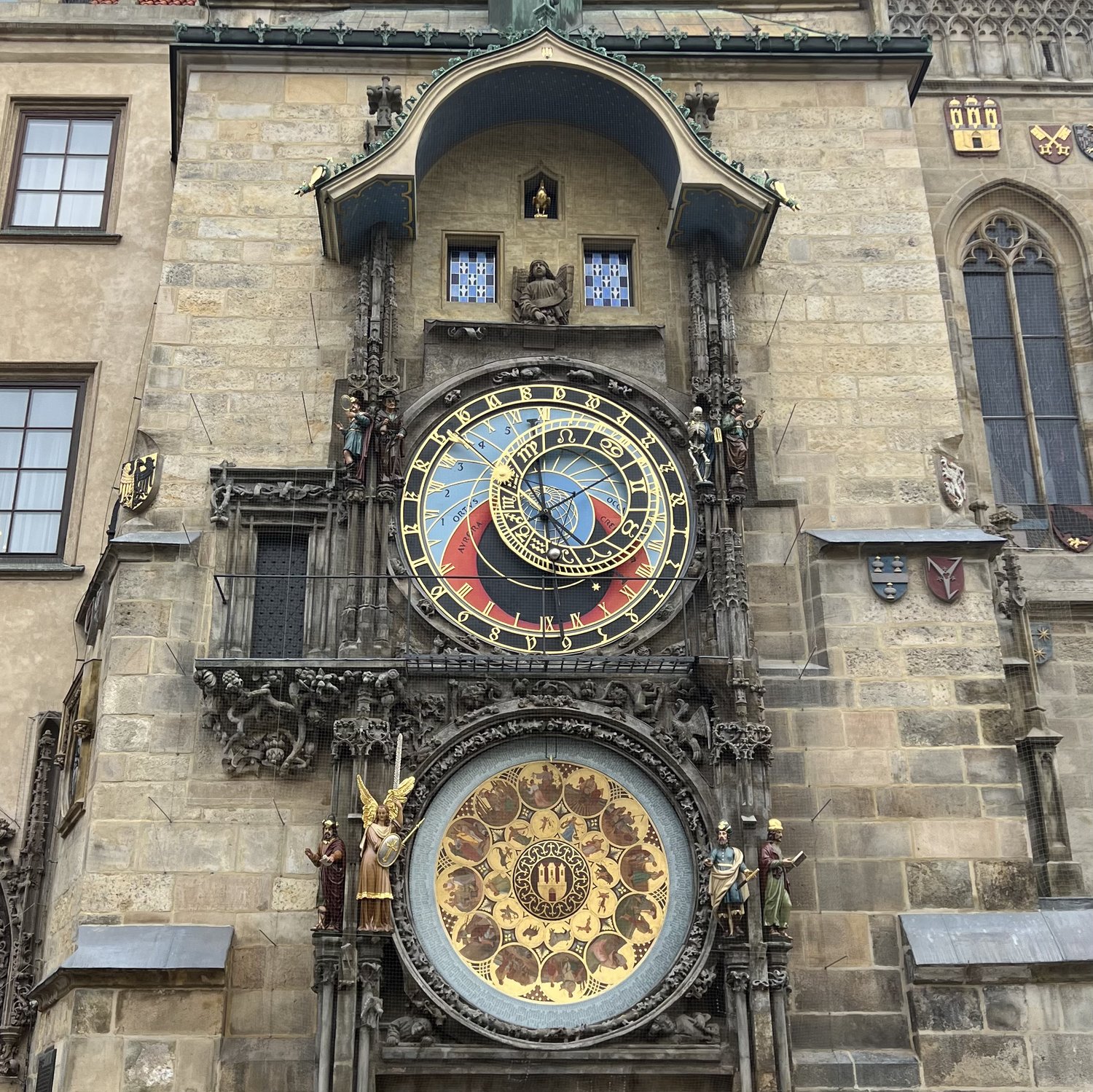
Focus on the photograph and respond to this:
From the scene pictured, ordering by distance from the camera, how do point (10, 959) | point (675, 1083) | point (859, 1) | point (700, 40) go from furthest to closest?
point (859, 1) < point (700, 40) < point (10, 959) < point (675, 1083)

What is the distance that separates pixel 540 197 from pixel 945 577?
4.68 m

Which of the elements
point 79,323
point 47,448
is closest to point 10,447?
point 47,448

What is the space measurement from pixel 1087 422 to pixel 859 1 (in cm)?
458

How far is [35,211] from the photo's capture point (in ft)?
51.2

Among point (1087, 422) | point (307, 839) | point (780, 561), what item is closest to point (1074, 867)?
point (780, 561)

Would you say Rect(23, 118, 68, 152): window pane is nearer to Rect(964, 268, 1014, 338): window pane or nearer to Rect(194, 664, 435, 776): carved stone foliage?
Rect(194, 664, 435, 776): carved stone foliage

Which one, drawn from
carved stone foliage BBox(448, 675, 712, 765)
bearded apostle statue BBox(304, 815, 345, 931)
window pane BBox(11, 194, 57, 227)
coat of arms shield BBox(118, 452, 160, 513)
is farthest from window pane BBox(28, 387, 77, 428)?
bearded apostle statue BBox(304, 815, 345, 931)

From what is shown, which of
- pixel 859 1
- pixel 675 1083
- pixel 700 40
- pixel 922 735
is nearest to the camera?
pixel 675 1083

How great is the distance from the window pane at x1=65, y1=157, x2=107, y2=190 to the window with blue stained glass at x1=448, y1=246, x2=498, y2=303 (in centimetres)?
448

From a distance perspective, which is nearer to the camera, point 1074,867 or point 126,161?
point 1074,867

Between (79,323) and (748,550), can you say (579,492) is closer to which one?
(748,550)

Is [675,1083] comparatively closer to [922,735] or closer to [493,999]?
[493,999]

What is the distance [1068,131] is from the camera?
645 inches

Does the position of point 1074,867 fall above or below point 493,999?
above
